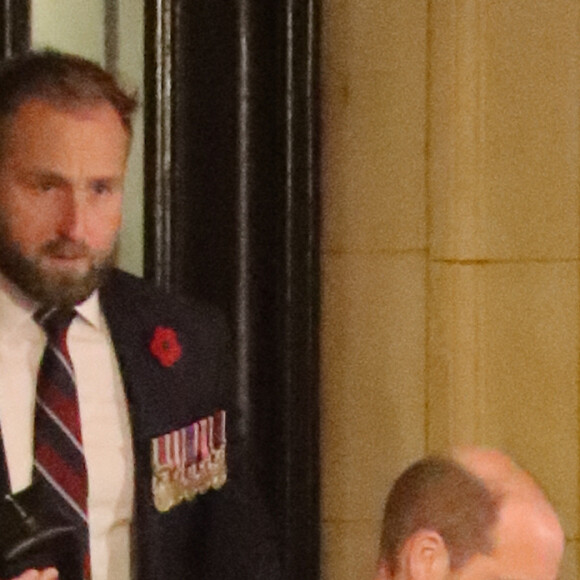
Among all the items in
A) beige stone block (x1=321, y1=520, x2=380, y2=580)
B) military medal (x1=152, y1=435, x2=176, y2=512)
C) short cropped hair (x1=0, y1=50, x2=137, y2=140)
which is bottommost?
beige stone block (x1=321, y1=520, x2=380, y2=580)

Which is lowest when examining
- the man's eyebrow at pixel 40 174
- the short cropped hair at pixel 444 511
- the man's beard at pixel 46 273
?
the short cropped hair at pixel 444 511

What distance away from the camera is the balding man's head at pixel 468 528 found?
1454 millimetres

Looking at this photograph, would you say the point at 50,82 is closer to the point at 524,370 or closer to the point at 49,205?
the point at 49,205

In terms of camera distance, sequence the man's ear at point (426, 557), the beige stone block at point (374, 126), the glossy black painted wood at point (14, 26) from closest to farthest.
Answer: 1. the man's ear at point (426, 557)
2. the glossy black painted wood at point (14, 26)
3. the beige stone block at point (374, 126)

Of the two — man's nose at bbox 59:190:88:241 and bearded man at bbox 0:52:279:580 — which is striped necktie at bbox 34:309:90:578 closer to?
bearded man at bbox 0:52:279:580

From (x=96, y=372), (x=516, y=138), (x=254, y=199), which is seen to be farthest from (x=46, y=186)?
(x=516, y=138)

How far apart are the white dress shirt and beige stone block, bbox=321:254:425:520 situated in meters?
0.71

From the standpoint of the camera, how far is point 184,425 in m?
1.97

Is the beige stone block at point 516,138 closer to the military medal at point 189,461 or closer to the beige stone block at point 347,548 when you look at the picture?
the beige stone block at point 347,548

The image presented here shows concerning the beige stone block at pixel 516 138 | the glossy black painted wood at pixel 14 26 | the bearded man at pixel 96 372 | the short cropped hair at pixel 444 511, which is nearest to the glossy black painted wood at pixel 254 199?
the beige stone block at pixel 516 138

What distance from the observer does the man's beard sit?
5.88ft

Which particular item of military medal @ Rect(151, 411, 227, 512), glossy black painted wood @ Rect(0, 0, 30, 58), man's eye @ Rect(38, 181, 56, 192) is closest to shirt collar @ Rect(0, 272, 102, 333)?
man's eye @ Rect(38, 181, 56, 192)

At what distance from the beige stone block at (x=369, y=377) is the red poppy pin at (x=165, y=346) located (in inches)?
24.4

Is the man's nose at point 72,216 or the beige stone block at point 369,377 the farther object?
the beige stone block at point 369,377
